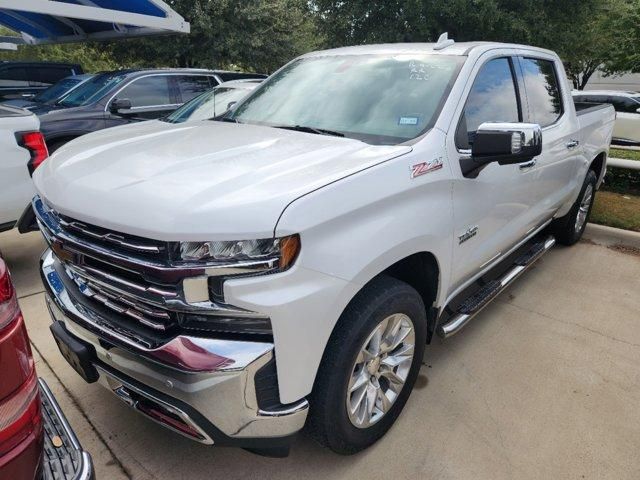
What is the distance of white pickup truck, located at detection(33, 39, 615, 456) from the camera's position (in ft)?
5.50

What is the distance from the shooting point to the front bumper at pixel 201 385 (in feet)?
5.46

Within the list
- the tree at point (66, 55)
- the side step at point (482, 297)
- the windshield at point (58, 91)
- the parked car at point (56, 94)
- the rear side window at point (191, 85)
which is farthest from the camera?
the tree at point (66, 55)

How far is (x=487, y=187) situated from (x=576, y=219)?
277 centimetres

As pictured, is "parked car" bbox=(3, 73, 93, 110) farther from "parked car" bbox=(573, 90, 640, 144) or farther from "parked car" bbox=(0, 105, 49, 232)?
"parked car" bbox=(573, 90, 640, 144)

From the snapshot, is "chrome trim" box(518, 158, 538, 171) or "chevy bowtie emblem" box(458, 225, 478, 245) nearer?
"chevy bowtie emblem" box(458, 225, 478, 245)

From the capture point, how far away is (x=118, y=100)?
21.4ft

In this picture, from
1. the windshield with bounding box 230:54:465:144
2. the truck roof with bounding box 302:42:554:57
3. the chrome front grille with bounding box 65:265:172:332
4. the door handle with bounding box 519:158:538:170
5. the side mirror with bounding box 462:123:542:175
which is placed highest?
the truck roof with bounding box 302:42:554:57

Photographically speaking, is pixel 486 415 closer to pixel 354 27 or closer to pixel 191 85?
pixel 191 85

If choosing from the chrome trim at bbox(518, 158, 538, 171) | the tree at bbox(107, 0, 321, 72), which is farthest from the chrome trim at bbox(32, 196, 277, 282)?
the tree at bbox(107, 0, 321, 72)

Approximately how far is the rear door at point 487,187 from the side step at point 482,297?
0.53ft

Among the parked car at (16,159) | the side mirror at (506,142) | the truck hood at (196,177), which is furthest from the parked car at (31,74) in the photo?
the side mirror at (506,142)

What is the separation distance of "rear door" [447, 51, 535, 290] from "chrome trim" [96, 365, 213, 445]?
1.52 metres

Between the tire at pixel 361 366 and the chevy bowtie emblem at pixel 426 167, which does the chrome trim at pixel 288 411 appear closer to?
the tire at pixel 361 366

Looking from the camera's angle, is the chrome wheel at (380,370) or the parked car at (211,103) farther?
the parked car at (211,103)
